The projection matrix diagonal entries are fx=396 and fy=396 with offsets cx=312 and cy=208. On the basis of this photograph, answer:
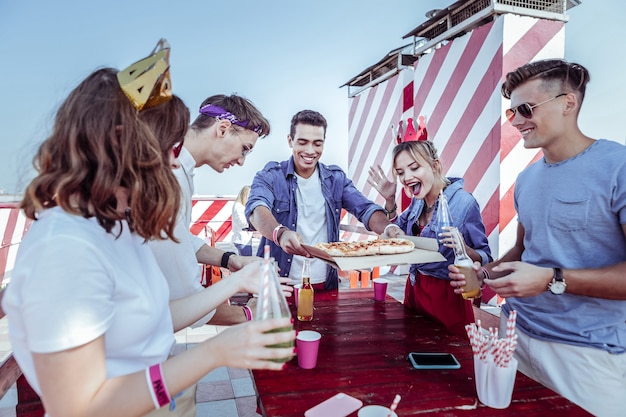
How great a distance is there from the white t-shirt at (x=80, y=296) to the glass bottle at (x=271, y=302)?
0.28m

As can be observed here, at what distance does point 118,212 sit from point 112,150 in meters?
0.15

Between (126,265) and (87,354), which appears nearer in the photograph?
(87,354)

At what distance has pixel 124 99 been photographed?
3.16 ft

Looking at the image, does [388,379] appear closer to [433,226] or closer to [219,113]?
[433,226]

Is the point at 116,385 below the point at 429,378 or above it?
above

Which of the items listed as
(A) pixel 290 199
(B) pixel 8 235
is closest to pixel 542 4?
(A) pixel 290 199

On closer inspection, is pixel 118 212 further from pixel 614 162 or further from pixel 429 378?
pixel 614 162

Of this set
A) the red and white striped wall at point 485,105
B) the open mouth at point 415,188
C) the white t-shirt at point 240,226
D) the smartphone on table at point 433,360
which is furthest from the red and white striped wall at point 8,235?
the red and white striped wall at point 485,105

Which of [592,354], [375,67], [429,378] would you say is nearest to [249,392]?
[429,378]

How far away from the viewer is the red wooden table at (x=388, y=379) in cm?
119

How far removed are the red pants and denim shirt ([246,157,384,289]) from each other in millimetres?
784

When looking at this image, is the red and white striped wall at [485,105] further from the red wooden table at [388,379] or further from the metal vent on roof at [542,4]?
the red wooden table at [388,379]

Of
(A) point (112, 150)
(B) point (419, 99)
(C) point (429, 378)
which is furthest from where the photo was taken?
(B) point (419, 99)

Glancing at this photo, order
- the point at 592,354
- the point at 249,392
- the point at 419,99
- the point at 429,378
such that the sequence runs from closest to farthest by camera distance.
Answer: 1. the point at 429,378
2. the point at 592,354
3. the point at 249,392
4. the point at 419,99
